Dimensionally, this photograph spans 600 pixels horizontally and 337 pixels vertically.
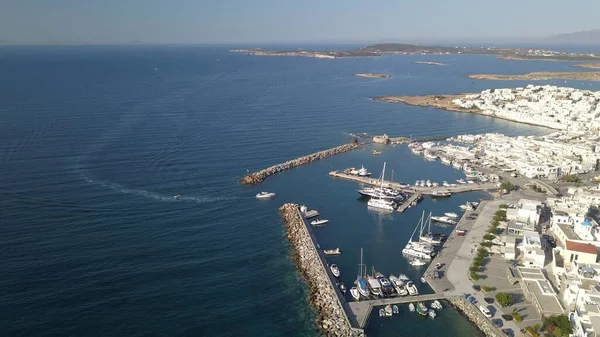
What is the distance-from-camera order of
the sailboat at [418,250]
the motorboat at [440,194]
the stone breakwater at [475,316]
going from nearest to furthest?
the stone breakwater at [475,316], the sailboat at [418,250], the motorboat at [440,194]

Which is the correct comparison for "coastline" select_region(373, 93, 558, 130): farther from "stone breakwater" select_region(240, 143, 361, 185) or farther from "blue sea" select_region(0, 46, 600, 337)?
"stone breakwater" select_region(240, 143, 361, 185)

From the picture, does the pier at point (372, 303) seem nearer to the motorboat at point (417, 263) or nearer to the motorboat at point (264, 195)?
the motorboat at point (417, 263)

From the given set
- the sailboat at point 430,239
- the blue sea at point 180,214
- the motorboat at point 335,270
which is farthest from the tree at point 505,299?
the motorboat at point 335,270

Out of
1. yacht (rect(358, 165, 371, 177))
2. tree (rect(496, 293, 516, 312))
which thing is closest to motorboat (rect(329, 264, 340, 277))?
tree (rect(496, 293, 516, 312))

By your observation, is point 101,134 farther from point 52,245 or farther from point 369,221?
point 369,221

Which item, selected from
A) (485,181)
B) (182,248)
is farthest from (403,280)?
(485,181)
